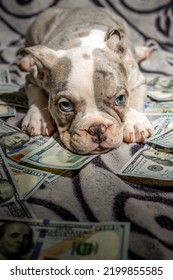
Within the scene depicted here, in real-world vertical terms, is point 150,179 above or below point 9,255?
above

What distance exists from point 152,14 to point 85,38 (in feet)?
4.61

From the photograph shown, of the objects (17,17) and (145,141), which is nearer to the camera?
(145,141)

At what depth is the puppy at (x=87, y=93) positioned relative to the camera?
74.0 inches

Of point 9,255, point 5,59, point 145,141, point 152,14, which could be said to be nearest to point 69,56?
point 145,141

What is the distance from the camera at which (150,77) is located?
289cm

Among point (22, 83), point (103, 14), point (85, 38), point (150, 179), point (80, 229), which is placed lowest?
point (80, 229)

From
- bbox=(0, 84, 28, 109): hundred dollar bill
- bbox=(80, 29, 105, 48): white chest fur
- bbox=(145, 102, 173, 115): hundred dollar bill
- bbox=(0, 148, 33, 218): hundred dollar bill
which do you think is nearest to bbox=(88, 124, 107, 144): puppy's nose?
bbox=(0, 148, 33, 218): hundred dollar bill

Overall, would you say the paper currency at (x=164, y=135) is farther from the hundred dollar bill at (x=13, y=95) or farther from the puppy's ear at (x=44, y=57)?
the hundred dollar bill at (x=13, y=95)

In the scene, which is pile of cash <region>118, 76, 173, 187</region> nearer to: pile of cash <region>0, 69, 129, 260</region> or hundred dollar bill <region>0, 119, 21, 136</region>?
Result: pile of cash <region>0, 69, 129, 260</region>

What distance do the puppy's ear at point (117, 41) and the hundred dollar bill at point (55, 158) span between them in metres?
0.55

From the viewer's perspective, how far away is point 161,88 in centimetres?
271

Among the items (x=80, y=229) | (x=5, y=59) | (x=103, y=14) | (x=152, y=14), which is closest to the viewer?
(x=80, y=229)
